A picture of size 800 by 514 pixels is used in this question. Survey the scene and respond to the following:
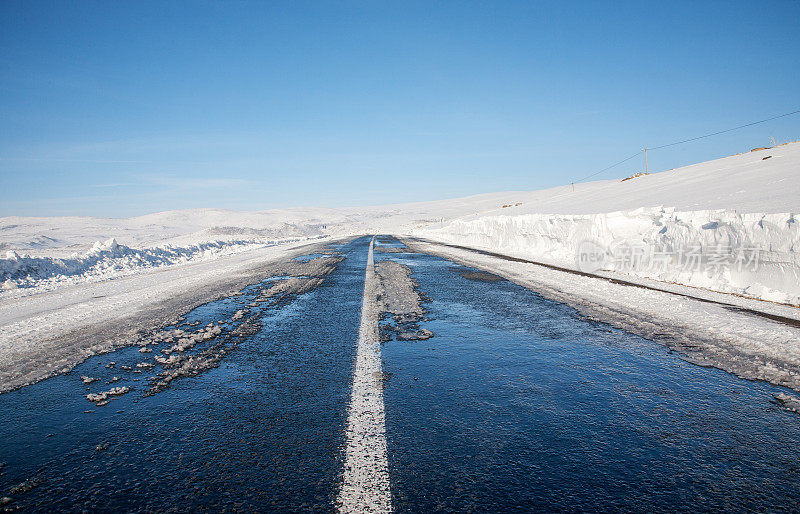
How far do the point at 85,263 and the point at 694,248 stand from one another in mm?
18748

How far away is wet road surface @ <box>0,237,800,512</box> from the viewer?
2.13 m

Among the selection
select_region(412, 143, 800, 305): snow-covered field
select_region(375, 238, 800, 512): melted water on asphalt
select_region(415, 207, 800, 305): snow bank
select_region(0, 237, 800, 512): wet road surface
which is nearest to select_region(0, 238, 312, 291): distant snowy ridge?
select_region(0, 237, 800, 512): wet road surface

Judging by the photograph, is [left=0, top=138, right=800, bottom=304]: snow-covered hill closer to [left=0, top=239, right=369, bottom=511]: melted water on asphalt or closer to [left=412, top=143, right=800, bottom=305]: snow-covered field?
[left=412, top=143, right=800, bottom=305]: snow-covered field

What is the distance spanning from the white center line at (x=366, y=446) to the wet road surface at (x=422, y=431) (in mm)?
60

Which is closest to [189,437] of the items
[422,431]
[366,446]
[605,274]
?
[366,446]

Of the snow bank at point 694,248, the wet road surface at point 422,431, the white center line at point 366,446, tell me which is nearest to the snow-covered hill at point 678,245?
the snow bank at point 694,248

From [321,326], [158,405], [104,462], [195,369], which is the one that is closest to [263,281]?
[321,326]

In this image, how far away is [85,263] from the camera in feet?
50.4

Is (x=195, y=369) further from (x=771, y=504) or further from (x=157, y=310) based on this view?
(x=771, y=504)

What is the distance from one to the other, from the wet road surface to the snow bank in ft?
16.2

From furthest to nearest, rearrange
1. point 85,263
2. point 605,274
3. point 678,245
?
point 85,263 < point 605,274 < point 678,245

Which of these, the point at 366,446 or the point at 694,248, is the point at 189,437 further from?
the point at 694,248

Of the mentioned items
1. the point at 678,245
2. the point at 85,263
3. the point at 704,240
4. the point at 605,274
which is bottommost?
the point at 605,274

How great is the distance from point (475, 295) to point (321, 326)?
11.1ft
